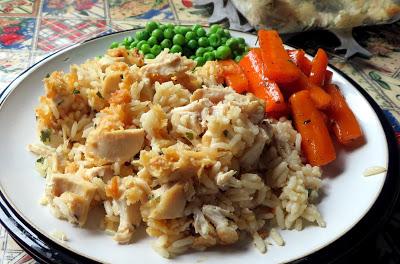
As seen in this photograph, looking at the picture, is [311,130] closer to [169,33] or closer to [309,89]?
[309,89]

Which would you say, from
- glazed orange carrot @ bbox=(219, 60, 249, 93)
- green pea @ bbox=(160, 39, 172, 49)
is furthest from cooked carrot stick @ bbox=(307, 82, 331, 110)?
green pea @ bbox=(160, 39, 172, 49)

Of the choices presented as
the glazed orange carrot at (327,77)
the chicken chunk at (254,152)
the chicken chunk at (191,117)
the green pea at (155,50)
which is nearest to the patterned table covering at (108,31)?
the glazed orange carrot at (327,77)

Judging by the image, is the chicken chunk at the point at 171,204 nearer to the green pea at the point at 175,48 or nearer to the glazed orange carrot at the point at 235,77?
the glazed orange carrot at the point at 235,77

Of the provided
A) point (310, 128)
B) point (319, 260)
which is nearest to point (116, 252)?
point (319, 260)

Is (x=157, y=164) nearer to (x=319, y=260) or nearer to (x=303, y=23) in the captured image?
(x=319, y=260)

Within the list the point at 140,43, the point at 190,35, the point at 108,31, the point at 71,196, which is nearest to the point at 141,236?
the point at 71,196

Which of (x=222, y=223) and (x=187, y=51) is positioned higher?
(x=222, y=223)
